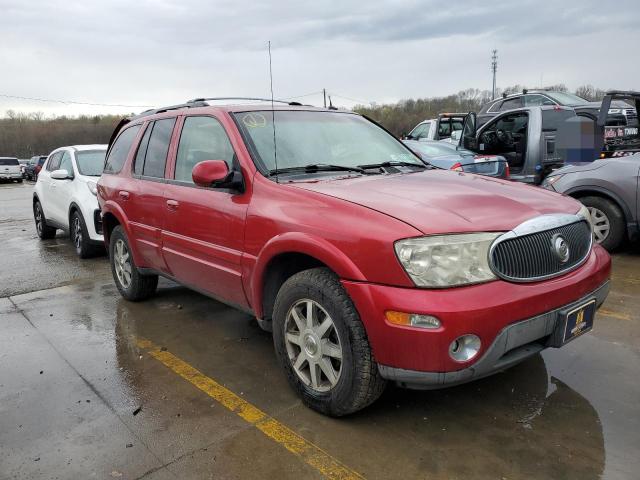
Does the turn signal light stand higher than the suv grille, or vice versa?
the suv grille

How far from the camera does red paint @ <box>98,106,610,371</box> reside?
2.47 m

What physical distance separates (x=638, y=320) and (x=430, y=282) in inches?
112

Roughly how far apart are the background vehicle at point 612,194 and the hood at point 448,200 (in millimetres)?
3491

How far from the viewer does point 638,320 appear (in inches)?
171

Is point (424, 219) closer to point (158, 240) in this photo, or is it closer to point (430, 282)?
point (430, 282)

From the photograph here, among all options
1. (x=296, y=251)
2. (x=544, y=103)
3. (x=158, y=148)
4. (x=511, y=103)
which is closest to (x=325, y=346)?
(x=296, y=251)

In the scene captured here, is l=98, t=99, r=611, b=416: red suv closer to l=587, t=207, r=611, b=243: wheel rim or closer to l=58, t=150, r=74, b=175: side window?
l=587, t=207, r=611, b=243: wheel rim

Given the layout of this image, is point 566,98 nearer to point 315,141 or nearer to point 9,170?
point 315,141

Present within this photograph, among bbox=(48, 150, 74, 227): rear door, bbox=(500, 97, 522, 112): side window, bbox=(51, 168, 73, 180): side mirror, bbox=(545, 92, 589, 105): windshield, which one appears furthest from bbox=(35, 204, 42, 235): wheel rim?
bbox=(545, 92, 589, 105): windshield

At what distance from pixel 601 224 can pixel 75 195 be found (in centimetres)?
718

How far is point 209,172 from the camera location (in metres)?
3.34

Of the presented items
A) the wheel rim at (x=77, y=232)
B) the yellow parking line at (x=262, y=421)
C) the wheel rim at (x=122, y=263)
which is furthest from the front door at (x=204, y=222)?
the wheel rim at (x=77, y=232)

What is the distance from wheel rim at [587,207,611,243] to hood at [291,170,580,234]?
11.8 ft

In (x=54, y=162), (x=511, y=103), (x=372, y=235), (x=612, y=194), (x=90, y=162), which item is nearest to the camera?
(x=372, y=235)
